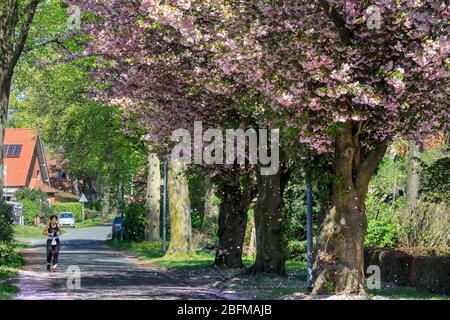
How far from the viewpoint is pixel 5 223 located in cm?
3183

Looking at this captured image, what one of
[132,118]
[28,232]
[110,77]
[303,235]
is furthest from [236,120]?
[28,232]

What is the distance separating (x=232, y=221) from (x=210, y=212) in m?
20.6

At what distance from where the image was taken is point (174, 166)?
132ft

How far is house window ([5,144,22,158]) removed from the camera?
338 feet

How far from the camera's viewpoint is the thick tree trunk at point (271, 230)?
25297 mm

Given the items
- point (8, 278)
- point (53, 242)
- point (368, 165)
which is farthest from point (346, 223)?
point (53, 242)

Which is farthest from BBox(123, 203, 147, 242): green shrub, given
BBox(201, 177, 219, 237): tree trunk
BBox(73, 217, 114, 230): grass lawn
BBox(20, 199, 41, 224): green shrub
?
BBox(73, 217, 114, 230): grass lawn

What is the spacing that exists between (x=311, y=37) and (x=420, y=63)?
2267 millimetres

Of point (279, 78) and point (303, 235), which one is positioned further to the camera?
point (303, 235)

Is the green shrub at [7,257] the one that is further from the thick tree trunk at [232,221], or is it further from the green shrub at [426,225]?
the green shrub at [426,225]

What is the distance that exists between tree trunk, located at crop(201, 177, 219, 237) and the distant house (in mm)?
Result: 51178

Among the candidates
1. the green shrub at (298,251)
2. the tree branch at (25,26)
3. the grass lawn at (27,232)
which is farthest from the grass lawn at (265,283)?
the grass lawn at (27,232)

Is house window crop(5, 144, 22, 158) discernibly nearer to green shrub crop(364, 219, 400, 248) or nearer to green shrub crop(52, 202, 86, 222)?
green shrub crop(52, 202, 86, 222)
